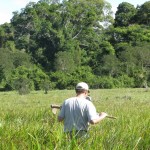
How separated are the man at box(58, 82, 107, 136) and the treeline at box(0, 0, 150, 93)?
3797 cm

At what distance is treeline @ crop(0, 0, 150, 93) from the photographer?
47938 millimetres

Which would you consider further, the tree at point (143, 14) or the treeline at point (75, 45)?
the tree at point (143, 14)

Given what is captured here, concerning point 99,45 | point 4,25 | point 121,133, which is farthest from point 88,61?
point 121,133

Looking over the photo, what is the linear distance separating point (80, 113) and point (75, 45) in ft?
160

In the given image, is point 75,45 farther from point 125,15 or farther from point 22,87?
point 22,87

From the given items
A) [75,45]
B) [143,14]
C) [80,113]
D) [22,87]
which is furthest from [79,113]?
[143,14]

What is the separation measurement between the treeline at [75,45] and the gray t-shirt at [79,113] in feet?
125

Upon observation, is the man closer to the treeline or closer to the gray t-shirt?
the gray t-shirt

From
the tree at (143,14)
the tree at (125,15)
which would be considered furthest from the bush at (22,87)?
the tree at (143,14)

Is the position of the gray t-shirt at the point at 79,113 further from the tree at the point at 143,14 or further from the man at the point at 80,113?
the tree at the point at 143,14

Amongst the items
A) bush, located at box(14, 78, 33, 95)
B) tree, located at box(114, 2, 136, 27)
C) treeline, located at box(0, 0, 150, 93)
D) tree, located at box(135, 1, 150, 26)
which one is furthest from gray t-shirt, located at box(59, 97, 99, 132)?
tree, located at box(114, 2, 136, 27)

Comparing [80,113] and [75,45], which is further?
[75,45]

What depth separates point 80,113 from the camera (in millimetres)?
6289

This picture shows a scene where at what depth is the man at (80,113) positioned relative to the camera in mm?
6211
